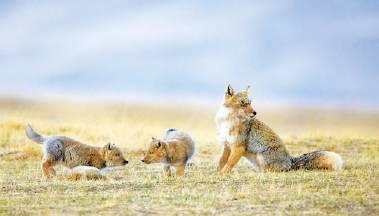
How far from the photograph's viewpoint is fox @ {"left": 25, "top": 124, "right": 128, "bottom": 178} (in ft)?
51.4

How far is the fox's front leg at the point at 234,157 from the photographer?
607 inches

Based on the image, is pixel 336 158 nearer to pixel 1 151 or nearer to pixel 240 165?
pixel 240 165

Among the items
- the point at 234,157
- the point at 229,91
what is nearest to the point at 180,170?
the point at 234,157

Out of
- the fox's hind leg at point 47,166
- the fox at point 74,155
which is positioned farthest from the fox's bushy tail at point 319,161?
the fox's hind leg at point 47,166

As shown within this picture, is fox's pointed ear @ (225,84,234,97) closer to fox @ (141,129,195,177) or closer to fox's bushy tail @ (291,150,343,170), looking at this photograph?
fox @ (141,129,195,177)

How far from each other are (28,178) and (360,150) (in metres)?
12.2

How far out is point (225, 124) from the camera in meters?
15.8

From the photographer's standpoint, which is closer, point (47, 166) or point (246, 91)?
point (47, 166)

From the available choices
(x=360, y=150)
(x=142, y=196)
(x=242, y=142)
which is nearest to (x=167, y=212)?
(x=142, y=196)

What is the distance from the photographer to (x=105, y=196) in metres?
12.0

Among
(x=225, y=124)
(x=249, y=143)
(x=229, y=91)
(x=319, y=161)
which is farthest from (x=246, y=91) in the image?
(x=319, y=161)

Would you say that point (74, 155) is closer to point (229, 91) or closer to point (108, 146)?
point (108, 146)

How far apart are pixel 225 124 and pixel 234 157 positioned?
0.75 metres

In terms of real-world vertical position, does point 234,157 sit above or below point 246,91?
below
